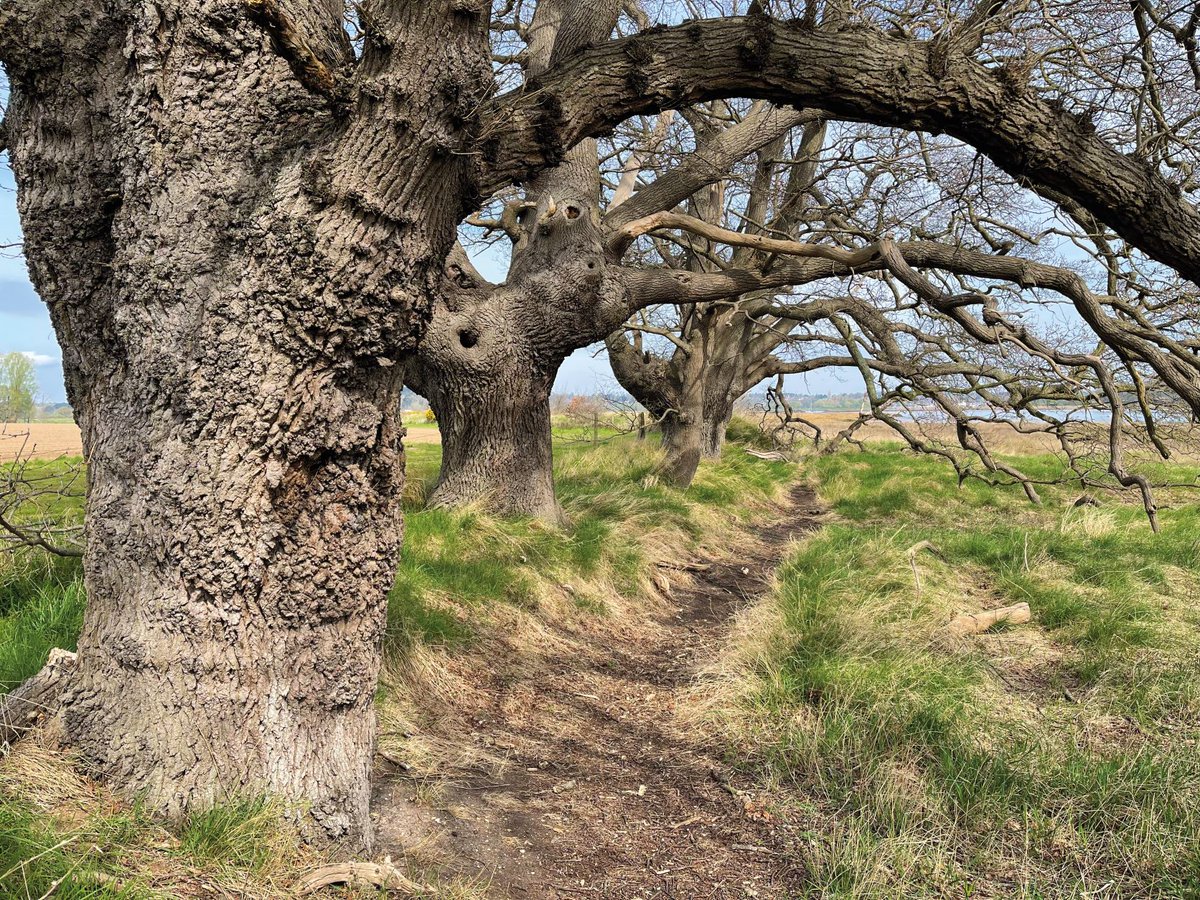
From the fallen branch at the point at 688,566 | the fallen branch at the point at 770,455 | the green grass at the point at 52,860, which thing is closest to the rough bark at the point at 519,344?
the fallen branch at the point at 688,566

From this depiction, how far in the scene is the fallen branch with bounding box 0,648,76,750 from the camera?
2.41m

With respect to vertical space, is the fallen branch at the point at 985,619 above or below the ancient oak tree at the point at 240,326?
below

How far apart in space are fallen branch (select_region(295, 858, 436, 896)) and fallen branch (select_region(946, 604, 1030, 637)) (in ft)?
12.8

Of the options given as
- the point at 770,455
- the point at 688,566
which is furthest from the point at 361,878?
the point at 770,455

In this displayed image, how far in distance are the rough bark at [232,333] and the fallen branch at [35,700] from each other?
0.10 meters

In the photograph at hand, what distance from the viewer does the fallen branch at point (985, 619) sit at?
506cm

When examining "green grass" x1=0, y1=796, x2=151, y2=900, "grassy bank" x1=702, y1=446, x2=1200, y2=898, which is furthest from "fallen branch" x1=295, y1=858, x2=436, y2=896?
"grassy bank" x1=702, y1=446, x2=1200, y2=898

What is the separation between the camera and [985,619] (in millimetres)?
5309

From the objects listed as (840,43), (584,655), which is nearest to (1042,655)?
(584,655)

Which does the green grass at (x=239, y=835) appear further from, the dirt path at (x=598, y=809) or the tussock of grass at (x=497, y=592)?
the tussock of grass at (x=497, y=592)

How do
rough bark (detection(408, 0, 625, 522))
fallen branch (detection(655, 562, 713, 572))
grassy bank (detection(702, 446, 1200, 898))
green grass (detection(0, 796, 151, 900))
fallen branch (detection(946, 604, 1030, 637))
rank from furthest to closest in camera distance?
fallen branch (detection(655, 562, 713, 572)) < rough bark (detection(408, 0, 625, 522)) < fallen branch (detection(946, 604, 1030, 637)) < grassy bank (detection(702, 446, 1200, 898)) < green grass (detection(0, 796, 151, 900))

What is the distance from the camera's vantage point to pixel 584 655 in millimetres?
4895

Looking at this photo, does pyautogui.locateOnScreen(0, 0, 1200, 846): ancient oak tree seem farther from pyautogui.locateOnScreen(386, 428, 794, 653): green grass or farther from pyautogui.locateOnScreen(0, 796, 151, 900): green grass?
pyautogui.locateOnScreen(386, 428, 794, 653): green grass

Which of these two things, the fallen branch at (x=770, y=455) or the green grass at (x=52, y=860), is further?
the fallen branch at (x=770, y=455)
